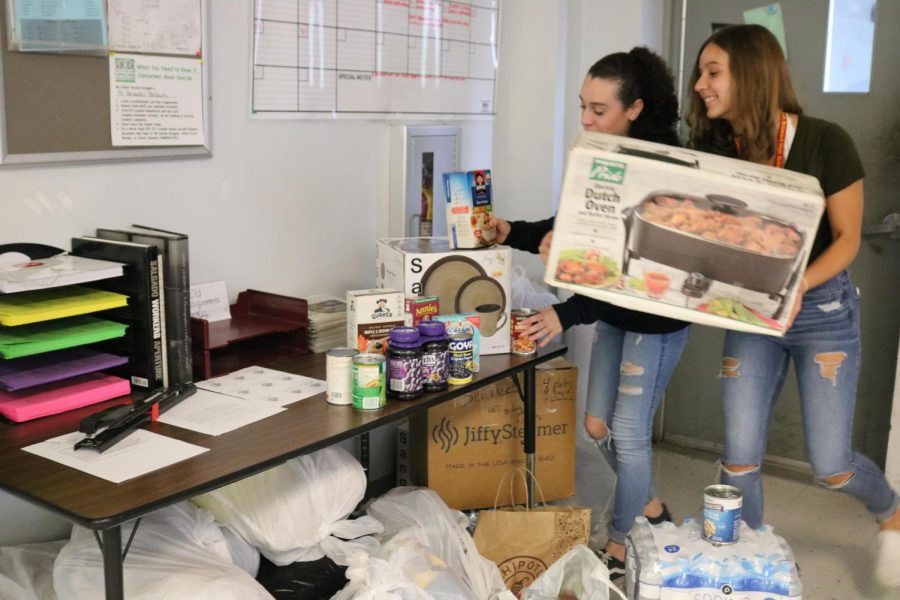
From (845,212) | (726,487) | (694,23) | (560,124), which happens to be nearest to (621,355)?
(726,487)

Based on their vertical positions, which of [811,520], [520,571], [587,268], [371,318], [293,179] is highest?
[293,179]

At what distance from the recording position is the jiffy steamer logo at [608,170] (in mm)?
1949

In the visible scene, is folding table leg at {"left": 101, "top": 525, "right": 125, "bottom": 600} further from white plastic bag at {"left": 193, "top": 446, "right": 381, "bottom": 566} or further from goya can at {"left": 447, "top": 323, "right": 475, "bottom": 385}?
goya can at {"left": 447, "top": 323, "right": 475, "bottom": 385}

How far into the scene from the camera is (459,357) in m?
2.26

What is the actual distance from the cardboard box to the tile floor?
0.55m

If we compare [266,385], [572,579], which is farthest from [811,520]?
[266,385]

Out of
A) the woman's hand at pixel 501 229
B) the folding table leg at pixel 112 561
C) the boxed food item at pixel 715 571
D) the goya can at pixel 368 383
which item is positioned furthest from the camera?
the woman's hand at pixel 501 229

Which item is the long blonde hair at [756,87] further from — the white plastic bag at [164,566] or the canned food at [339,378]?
the white plastic bag at [164,566]

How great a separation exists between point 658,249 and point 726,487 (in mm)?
596

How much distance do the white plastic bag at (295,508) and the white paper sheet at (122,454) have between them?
16.0 inches

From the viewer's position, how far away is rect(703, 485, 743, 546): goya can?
7.11 ft

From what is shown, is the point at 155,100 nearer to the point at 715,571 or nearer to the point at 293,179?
the point at 293,179

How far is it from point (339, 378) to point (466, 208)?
627 millimetres

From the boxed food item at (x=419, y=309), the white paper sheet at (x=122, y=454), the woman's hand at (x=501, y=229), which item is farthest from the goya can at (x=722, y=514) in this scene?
the white paper sheet at (x=122, y=454)
